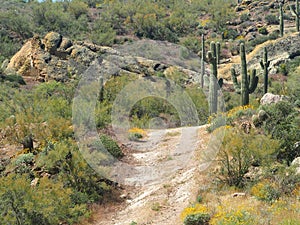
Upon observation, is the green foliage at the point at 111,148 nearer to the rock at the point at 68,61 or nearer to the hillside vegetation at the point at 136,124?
the hillside vegetation at the point at 136,124

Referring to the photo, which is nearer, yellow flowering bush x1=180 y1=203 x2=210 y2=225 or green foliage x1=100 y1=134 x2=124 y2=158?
yellow flowering bush x1=180 y1=203 x2=210 y2=225

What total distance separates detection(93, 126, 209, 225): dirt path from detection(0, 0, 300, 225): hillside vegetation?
8 cm

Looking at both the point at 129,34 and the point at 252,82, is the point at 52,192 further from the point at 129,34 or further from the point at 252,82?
the point at 129,34

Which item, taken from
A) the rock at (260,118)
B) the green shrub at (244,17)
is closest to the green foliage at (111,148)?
the rock at (260,118)

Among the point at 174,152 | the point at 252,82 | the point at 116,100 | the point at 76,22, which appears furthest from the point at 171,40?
the point at 174,152

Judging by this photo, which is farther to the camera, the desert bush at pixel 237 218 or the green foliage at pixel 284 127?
the green foliage at pixel 284 127

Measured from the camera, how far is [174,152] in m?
14.7

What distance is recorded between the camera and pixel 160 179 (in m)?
12.4

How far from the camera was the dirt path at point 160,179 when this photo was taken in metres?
9.96

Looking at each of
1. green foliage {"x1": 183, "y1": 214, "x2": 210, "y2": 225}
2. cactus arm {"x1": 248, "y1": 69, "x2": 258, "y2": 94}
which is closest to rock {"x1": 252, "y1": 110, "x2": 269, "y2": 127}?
cactus arm {"x1": 248, "y1": 69, "x2": 258, "y2": 94}

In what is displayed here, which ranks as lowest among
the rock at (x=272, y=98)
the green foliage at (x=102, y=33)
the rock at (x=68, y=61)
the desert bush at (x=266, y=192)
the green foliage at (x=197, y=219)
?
the green foliage at (x=197, y=219)

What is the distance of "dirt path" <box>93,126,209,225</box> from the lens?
392 inches

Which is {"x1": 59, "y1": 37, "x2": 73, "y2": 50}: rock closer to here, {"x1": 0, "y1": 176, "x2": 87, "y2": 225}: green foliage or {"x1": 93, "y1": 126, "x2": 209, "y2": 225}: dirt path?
{"x1": 93, "y1": 126, "x2": 209, "y2": 225}: dirt path

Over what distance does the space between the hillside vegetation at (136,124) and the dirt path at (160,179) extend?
76mm
